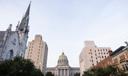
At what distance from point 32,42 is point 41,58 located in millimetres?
21691

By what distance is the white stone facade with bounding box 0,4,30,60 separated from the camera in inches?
2725

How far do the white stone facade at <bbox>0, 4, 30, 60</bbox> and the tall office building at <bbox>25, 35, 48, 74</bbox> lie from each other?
244 feet

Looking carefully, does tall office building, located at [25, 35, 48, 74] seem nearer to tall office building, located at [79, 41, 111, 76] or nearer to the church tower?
tall office building, located at [79, 41, 111, 76]

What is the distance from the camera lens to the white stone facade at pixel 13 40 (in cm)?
6921

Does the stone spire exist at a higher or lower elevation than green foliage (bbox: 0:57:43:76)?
higher

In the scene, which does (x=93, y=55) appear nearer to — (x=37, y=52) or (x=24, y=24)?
(x=37, y=52)

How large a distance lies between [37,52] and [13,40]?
95588 millimetres

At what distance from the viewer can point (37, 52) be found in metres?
172

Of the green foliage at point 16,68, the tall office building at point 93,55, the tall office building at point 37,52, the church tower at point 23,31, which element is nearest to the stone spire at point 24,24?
the church tower at point 23,31

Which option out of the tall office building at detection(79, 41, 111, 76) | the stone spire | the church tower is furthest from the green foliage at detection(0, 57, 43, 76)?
the tall office building at detection(79, 41, 111, 76)

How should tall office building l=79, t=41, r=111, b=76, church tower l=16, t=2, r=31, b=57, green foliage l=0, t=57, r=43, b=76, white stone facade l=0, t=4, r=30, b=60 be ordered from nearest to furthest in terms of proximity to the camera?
green foliage l=0, t=57, r=43, b=76 → white stone facade l=0, t=4, r=30, b=60 → church tower l=16, t=2, r=31, b=57 → tall office building l=79, t=41, r=111, b=76

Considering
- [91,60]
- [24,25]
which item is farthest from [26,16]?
[91,60]

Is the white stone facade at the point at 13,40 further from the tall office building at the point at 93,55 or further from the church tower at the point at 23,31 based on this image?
the tall office building at the point at 93,55

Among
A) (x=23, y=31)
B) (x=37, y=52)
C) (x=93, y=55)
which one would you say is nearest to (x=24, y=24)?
(x=23, y=31)
